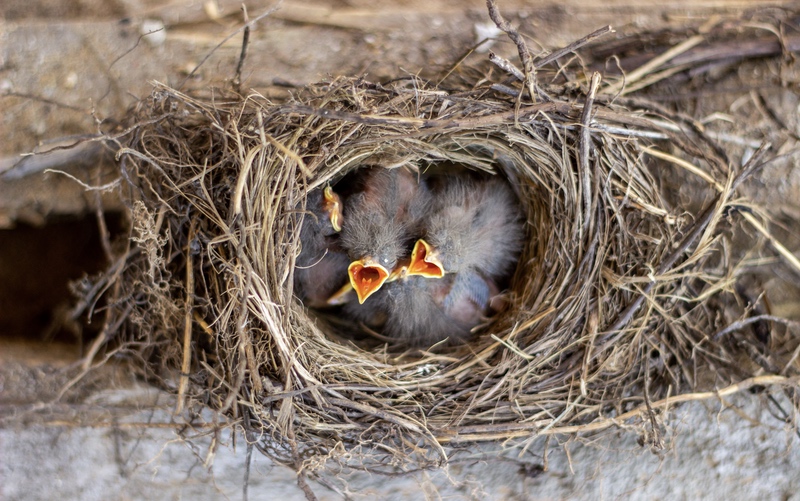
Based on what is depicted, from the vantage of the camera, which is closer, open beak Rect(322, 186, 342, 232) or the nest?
the nest

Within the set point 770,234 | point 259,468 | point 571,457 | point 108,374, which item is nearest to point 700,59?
point 770,234

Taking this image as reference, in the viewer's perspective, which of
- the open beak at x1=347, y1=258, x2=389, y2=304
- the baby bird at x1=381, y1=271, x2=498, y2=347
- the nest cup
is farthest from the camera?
the baby bird at x1=381, y1=271, x2=498, y2=347

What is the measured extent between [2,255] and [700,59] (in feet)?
6.20

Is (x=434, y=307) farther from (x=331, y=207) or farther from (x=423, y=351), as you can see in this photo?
(x=331, y=207)

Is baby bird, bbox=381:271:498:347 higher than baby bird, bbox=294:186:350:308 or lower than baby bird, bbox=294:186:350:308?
lower

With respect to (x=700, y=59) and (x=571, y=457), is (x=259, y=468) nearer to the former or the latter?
(x=571, y=457)

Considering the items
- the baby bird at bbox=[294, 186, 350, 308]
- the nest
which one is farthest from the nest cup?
the baby bird at bbox=[294, 186, 350, 308]

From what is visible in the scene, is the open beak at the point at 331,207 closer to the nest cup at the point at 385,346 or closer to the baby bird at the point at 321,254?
the baby bird at the point at 321,254

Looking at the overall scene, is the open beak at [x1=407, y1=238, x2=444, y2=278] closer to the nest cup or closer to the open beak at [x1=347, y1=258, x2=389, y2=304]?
the open beak at [x1=347, y1=258, x2=389, y2=304]

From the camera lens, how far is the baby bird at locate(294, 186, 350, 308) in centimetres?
149

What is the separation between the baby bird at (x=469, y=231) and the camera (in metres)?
1.47

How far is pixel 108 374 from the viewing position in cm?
152

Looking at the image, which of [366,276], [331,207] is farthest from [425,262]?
[331,207]

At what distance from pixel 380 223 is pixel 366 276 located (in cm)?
13
